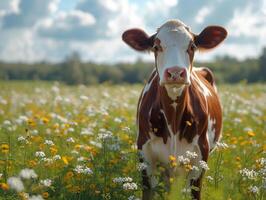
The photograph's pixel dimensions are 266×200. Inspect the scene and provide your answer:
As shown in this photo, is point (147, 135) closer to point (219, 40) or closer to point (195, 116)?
point (195, 116)

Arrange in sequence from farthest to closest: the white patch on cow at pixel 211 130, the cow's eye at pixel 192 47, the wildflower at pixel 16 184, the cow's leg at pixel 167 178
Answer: the white patch on cow at pixel 211 130 < the cow's leg at pixel 167 178 < the cow's eye at pixel 192 47 < the wildflower at pixel 16 184

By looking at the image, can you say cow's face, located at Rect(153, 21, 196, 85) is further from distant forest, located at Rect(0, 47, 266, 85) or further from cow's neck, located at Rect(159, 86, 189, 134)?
distant forest, located at Rect(0, 47, 266, 85)

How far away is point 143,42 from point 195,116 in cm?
107

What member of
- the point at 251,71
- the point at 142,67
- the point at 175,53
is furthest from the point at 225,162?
the point at 142,67

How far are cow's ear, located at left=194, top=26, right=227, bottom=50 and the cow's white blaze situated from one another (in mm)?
371

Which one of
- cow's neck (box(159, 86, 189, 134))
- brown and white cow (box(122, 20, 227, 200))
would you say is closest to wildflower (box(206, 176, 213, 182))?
brown and white cow (box(122, 20, 227, 200))

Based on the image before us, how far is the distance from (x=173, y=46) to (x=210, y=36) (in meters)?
0.88

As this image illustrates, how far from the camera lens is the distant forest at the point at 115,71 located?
64938 millimetres

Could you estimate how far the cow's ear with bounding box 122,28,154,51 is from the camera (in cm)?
611

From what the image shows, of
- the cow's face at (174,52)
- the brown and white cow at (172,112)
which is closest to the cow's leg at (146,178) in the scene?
the brown and white cow at (172,112)

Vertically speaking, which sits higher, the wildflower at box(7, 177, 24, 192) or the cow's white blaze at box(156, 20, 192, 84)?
the cow's white blaze at box(156, 20, 192, 84)

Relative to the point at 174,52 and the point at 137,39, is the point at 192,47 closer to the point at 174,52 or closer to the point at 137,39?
the point at 174,52

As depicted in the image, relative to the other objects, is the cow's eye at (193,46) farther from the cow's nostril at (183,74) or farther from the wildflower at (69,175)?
the wildflower at (69,175)

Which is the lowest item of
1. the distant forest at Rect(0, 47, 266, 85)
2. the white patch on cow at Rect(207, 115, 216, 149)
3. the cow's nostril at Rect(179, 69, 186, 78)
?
the white patch on cow at Rect(207, 115, 216, 149)
